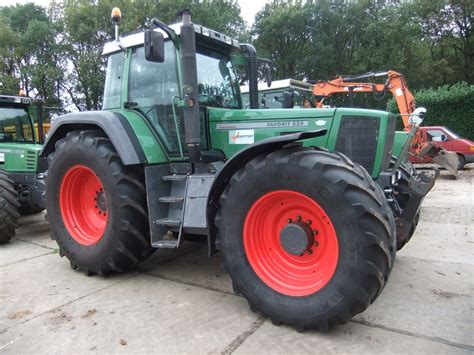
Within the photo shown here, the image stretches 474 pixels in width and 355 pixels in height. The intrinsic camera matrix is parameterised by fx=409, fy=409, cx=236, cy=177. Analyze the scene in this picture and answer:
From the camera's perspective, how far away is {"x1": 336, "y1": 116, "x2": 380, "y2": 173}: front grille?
3814mm

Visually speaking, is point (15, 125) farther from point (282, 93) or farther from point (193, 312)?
point (193, 312)

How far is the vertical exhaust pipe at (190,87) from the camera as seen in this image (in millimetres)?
3643

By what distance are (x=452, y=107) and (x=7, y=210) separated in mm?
17780

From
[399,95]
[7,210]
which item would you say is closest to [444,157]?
[399,95]

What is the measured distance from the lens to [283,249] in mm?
3186

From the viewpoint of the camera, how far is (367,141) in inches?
155

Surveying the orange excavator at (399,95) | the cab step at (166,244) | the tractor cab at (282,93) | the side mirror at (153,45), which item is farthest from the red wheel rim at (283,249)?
the orange excavator at (399,95)

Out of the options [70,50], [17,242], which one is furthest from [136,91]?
[70,50]

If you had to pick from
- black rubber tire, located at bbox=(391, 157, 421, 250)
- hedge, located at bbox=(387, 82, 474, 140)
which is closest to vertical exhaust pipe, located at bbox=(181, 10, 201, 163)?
black rubber tire, located at bbox=(391, 157, 421, 250)

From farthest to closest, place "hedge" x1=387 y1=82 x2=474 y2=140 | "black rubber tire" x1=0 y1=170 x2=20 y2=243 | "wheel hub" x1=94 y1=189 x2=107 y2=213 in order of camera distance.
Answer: "hedge" x1=387 y1=82 x2=474 y2=140 < "black rubber tire" x1=0 y1=170 x2=20 y2=243 < "wheel hub" x1=94 y1=189 x2=107 y2=213

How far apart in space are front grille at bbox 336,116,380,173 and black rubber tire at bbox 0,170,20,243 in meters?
4.44

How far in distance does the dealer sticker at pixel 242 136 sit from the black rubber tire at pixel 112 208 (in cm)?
99

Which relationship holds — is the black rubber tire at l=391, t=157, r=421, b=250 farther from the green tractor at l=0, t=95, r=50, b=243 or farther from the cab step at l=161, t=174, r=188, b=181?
the green tractor at l=0, t=95, r=50, b=243

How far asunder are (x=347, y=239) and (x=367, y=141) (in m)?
1.50
